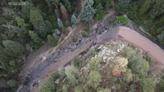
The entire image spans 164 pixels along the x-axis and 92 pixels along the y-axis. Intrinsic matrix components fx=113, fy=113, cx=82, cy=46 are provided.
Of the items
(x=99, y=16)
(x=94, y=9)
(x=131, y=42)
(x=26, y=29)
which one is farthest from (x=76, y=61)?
(x=131, y=42)

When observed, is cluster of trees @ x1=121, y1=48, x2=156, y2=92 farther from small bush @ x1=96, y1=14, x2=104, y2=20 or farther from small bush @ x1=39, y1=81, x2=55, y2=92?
small bush @ x1=39, y1=81, x2=55, y2=92

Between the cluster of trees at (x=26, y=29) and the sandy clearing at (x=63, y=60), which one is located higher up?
the cluster of trees at (x=26, y=29)

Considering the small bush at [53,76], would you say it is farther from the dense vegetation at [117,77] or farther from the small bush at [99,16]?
the small bush at [99,16]

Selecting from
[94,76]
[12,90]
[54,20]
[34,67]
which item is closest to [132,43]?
[94,76]

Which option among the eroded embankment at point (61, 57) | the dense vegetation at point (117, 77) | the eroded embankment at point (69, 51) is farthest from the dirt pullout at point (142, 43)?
the dense vegetation at point (117, 77)

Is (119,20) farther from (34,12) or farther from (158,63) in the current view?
(34,12)
